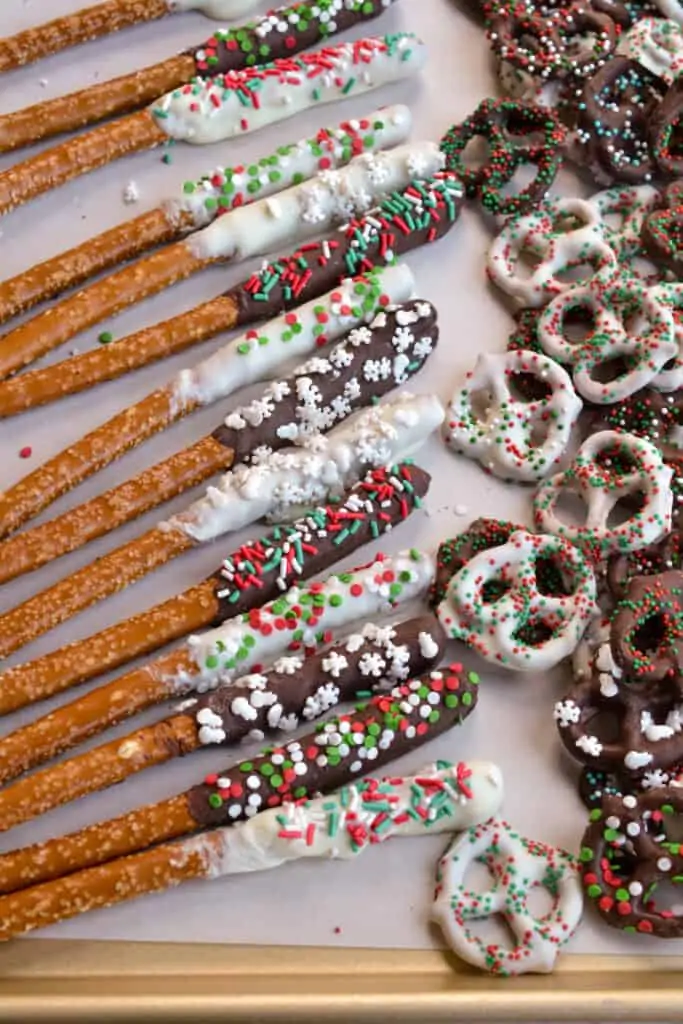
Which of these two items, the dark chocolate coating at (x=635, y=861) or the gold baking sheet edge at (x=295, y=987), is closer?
the gold baking sheet edge at (x=295, y=987)

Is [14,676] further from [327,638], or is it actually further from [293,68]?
[293,68]

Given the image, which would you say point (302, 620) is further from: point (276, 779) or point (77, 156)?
point (77, 156)

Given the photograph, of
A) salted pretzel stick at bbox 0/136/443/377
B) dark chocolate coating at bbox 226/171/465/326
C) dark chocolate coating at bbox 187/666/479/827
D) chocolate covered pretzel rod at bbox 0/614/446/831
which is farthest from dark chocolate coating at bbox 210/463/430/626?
salted pretzel stick at bbox 0/136/443/377

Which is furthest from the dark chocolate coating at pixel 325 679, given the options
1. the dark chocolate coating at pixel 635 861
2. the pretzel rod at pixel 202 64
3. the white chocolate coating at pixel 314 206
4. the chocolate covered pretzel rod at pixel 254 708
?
the pretzel rod at pixel 202 64

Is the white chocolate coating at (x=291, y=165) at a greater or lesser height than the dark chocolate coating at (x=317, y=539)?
greater

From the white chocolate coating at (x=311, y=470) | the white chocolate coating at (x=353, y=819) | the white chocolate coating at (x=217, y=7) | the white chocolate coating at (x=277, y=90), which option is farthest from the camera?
the white chocolate coating at (x=217, y=7)

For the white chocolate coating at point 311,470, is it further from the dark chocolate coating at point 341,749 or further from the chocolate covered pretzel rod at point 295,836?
the chocolate covered pretzel rod at point 295,836

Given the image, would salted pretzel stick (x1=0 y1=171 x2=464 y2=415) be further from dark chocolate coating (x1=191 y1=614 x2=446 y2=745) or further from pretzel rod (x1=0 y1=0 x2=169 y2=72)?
pretzel rod (x1=0 y1=0 x2=169 y2=72)
